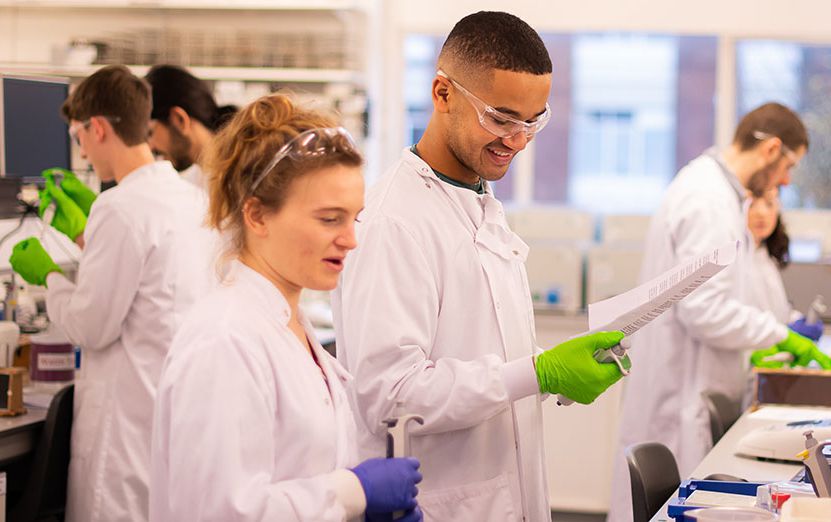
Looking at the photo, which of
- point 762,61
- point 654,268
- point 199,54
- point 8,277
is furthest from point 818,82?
point 8,277

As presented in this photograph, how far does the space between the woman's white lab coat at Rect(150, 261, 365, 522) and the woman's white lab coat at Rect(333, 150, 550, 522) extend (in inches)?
12.9

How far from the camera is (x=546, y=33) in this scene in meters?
5.41

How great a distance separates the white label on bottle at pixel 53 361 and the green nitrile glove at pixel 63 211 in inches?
14.3

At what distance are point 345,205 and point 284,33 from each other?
3.92m

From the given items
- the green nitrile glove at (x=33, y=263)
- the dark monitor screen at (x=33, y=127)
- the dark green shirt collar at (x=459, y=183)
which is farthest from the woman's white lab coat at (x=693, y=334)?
the dark monitor screen at (x=33, y=127)

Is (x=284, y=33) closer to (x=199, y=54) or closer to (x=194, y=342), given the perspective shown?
(x=199, y=54)

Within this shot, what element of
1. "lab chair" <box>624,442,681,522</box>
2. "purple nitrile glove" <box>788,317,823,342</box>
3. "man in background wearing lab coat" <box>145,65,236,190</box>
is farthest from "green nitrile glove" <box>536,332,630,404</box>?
"purple nitrile glove" <box>788,317,823,342</box>

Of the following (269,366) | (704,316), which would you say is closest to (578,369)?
(269,366)

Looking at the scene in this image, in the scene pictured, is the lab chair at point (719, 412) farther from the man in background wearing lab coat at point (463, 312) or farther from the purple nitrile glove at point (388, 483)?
the purple nitrile glove at point (388, 483)

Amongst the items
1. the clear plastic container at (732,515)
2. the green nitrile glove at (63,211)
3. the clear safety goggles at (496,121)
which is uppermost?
the clear safety goggles at (496,121)

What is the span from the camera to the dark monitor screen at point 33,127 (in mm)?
3303

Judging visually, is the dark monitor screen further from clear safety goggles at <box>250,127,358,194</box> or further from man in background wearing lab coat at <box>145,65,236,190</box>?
clear safety goggles at <box>250,127,358,194</box>

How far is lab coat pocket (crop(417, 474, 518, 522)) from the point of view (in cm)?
200

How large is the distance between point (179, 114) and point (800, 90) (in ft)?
10.7
